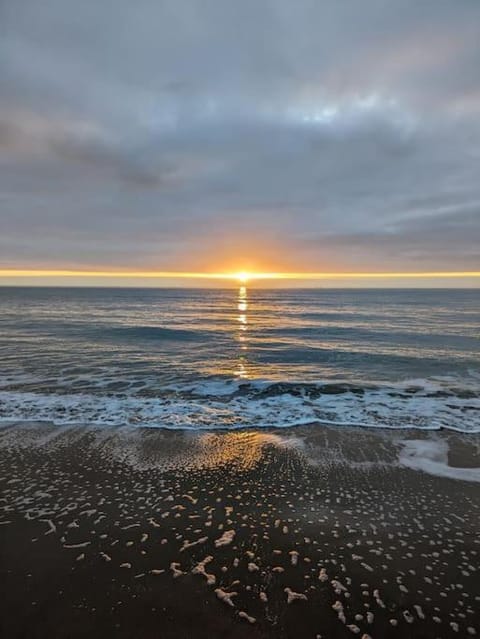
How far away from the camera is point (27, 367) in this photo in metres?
18.7

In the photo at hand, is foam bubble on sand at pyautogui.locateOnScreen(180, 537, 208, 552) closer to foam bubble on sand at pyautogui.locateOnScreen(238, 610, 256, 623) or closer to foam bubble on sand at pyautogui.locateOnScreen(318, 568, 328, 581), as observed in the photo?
foam bubble on sand at pyautogui.locateOnScreen(238, 610, 256, 623)

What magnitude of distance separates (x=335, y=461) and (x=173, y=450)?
3.91m

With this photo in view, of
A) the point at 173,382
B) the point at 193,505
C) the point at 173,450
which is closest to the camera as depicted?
the point at 193,505

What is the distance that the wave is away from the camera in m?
11.2

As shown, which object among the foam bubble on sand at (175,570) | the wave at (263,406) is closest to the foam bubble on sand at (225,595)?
the foam bubble on sand at (175,570)

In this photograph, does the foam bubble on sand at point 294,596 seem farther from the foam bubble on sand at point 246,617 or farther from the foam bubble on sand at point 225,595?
the foam bubble on sand at point 225,595

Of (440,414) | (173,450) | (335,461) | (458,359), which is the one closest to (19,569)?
(173,450)

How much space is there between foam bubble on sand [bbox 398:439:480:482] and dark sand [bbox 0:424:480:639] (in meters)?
0.06

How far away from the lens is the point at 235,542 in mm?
5434

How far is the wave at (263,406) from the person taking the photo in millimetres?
11188

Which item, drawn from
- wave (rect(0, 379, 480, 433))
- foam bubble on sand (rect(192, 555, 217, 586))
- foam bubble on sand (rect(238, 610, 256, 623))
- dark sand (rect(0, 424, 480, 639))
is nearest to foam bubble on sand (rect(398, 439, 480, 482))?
dark sand (rect(0, 424, 480, 639))

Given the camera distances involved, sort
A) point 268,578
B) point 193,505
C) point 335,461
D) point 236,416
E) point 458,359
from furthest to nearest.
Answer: point 458,359
point 236,416
point 335,461
point 193,505
point 268,578

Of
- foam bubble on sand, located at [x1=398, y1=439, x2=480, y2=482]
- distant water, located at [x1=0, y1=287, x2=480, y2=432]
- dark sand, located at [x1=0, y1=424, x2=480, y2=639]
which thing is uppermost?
dark sand, located at [x1=0, y1=424, x2=480, y2=639]

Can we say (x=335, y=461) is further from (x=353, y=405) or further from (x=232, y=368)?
(x=232, y=368)
